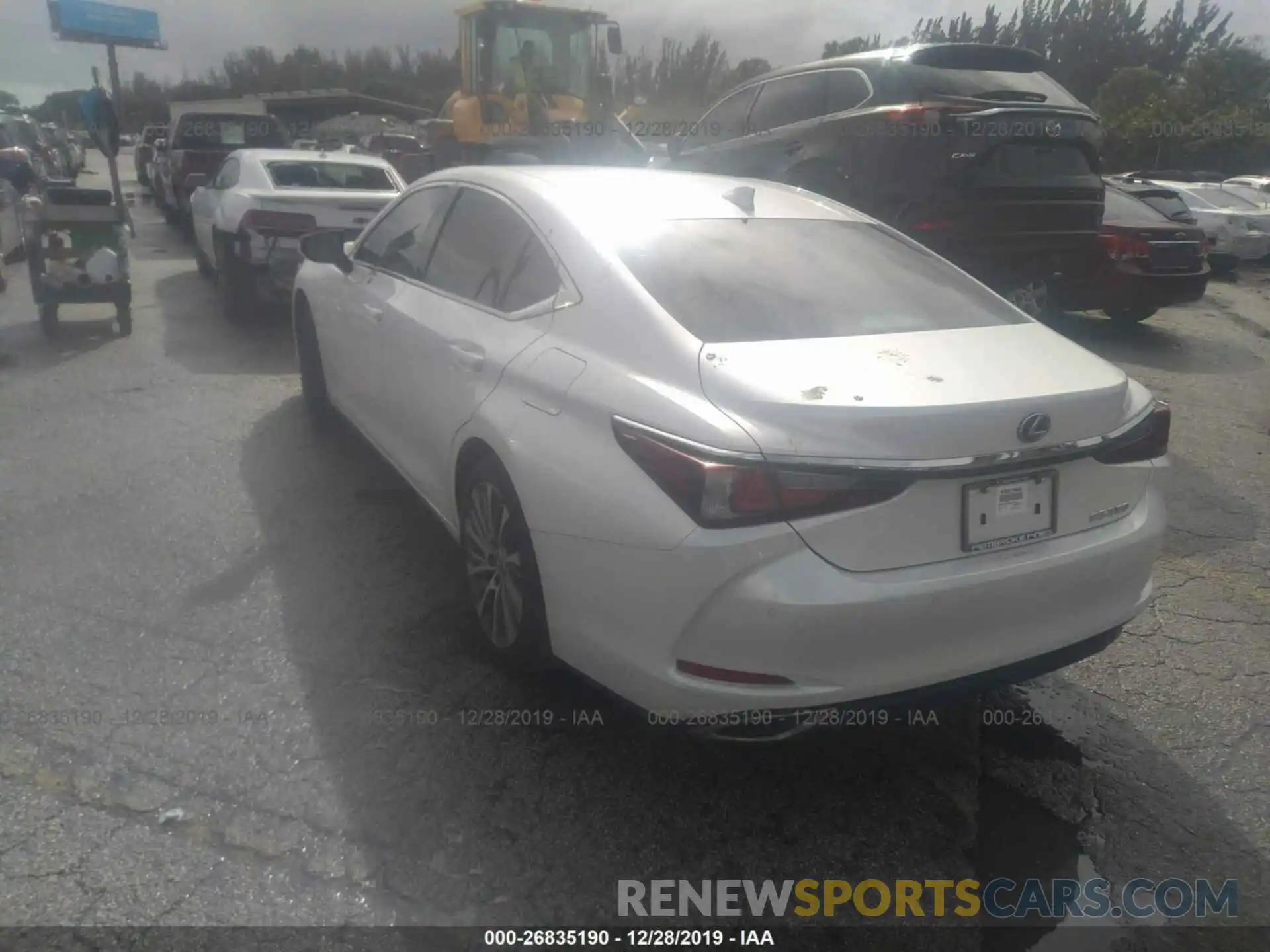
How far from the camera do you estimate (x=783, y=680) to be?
91.7 inches

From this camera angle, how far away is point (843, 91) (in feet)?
24.3

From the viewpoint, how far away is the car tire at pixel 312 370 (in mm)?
5656

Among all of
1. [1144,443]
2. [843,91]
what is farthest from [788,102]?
[1144,443]

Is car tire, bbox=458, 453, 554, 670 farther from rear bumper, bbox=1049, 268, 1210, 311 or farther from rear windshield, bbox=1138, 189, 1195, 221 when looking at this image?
rear windshield, bbox=1138, 189, 1195, 221

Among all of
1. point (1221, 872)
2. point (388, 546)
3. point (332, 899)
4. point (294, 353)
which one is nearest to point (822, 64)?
point (294, 353)

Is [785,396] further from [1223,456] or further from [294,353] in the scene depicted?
[294,353]

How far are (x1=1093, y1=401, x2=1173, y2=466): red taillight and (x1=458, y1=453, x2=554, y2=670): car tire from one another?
158cm

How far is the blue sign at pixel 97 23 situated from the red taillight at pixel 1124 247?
18234mm

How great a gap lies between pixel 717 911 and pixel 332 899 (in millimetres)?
921

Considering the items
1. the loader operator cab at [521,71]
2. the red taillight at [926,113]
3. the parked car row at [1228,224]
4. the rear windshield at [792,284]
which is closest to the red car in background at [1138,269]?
the red taillight at [926,113]

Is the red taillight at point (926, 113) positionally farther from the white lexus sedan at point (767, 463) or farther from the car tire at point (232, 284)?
the car tire at point (232, 284)

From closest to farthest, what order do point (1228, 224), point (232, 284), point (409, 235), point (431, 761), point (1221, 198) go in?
1. point (431, 761)
2. point (409, 235)
3. point (232, 284)
4. point (1228, 224)
5. point (1221, 198)

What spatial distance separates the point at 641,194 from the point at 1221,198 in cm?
1672

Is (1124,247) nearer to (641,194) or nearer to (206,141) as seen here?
(641,194)
